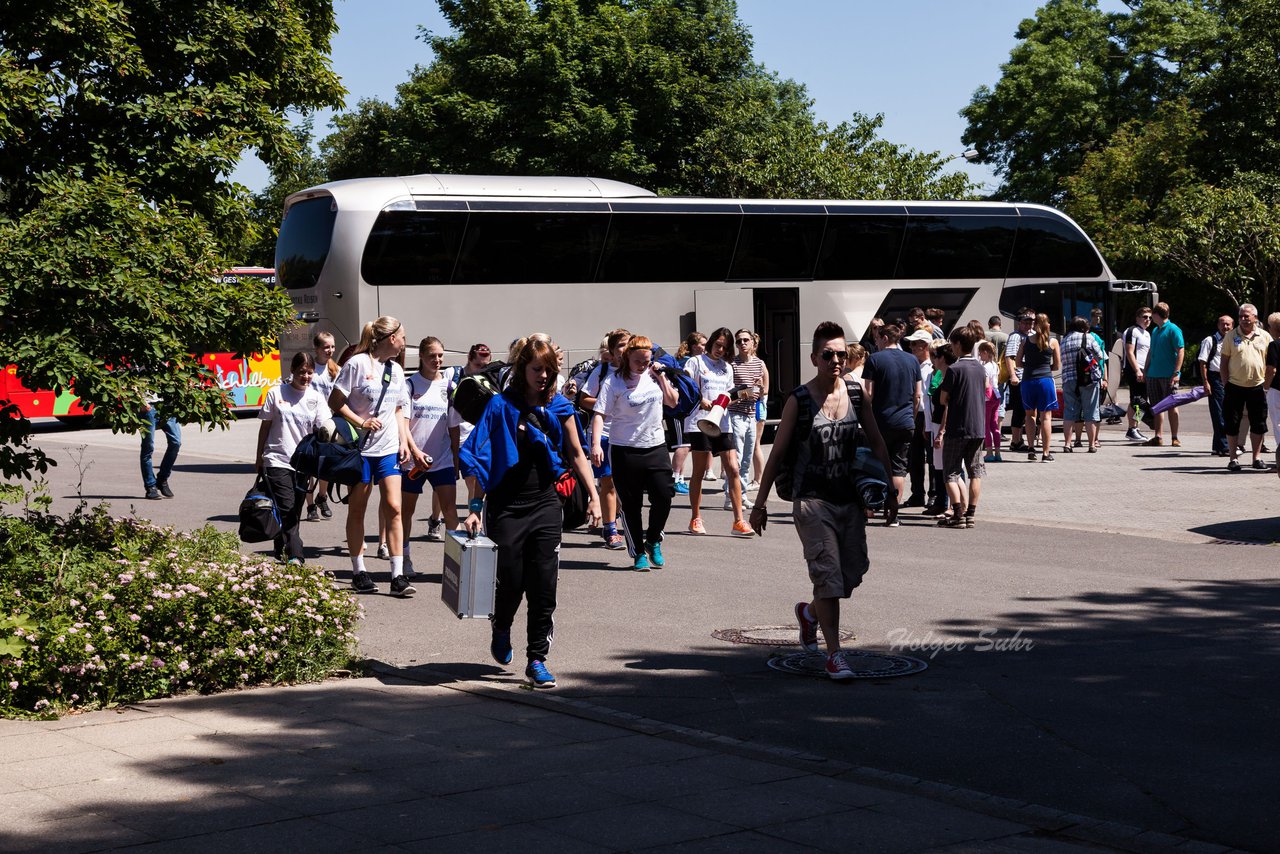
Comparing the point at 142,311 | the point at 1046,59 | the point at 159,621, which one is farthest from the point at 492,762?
the point at 1046,59

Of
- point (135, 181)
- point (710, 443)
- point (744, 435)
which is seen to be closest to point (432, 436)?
point (710, 443)

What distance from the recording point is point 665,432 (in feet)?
40.5

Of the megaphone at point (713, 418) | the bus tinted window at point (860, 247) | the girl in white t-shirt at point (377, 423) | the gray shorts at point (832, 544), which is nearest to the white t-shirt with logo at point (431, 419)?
the girl in white t-shirt at point (377, 423)

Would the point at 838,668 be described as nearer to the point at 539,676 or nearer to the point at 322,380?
the point at 539,676

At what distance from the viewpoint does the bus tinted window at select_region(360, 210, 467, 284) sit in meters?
20.6

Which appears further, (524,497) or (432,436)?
(432,436)

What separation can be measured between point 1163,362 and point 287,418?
1444cm

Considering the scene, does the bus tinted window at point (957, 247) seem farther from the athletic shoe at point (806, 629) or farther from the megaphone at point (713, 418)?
the athletic shoe at point (806, 629)

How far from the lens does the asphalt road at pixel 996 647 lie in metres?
5.80

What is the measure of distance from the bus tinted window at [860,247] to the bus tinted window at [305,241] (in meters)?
8.27

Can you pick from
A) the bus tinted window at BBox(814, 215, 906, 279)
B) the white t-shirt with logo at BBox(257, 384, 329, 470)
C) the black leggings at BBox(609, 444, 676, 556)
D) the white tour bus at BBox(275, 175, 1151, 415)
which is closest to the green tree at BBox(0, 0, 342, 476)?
the white t-shirt with logo at BBox(257, 384, 329, 470)

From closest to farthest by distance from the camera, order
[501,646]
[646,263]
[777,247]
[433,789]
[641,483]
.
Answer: [433,789]
[501,646]
[641,483]
[646,263]
[777,247]

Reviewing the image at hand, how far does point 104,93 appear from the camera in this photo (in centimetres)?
817

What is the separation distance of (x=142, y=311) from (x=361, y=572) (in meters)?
3.20
